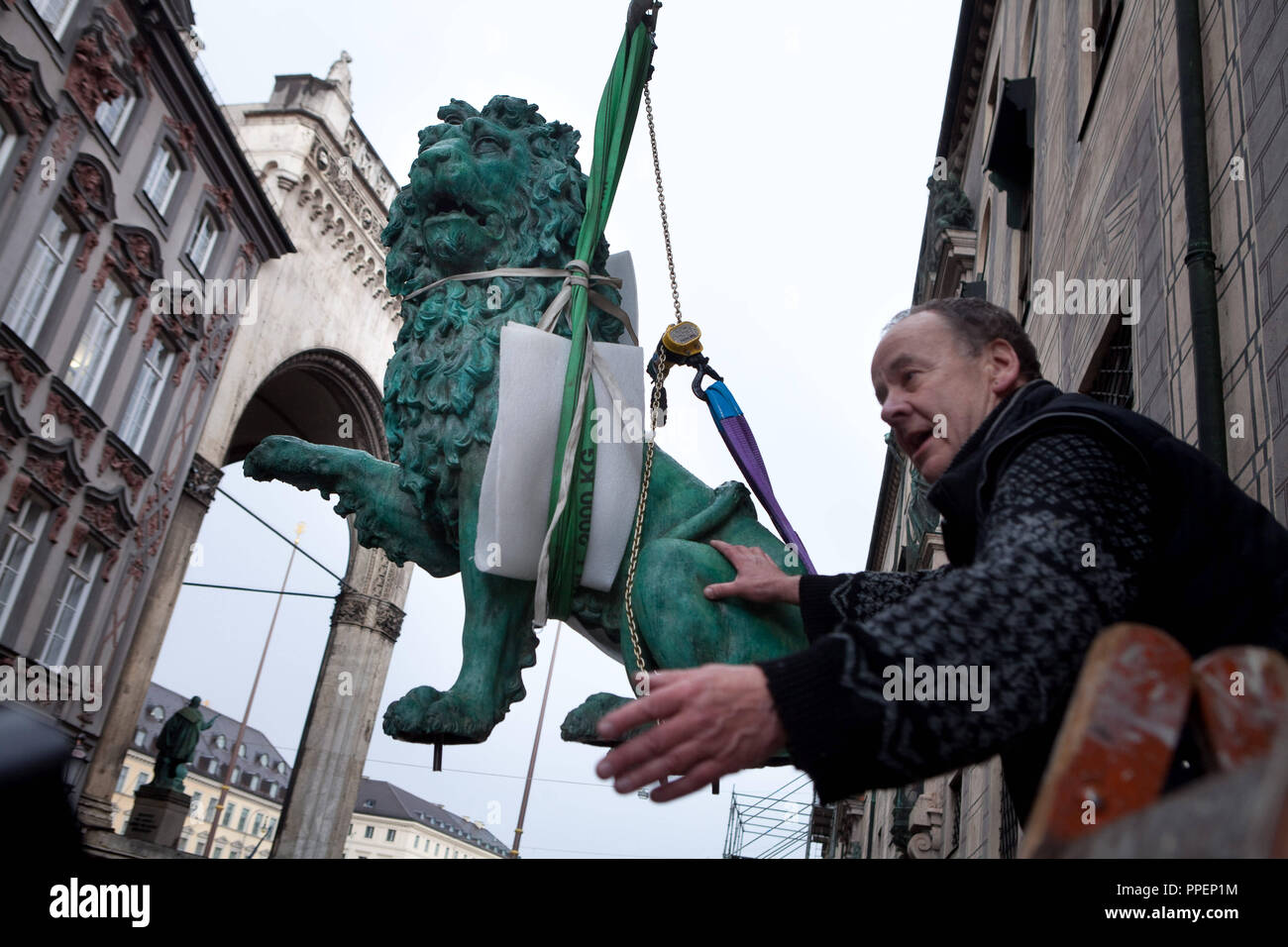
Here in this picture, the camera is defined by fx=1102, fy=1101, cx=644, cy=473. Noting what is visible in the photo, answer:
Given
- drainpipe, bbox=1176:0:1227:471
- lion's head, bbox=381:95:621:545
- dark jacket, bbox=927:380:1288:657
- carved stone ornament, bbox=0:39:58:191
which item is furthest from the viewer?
carved stone ornament, bbox=0:39:58:191

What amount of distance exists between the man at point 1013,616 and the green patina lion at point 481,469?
1.14 meters

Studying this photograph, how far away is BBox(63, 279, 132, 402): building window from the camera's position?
16.7m


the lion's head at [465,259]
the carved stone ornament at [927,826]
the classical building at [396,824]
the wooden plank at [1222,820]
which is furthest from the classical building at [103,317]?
the classical building at [396,824]

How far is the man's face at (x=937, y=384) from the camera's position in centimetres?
193

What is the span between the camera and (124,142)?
687 inches

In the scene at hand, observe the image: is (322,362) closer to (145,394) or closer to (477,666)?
(145,394)

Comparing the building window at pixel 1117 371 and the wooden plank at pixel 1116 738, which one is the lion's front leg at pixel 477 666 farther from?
the building window at pixel 1117 371

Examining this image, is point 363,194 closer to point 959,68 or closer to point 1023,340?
point 959,68

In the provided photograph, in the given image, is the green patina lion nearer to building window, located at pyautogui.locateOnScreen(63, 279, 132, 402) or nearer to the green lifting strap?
the green lifting strap

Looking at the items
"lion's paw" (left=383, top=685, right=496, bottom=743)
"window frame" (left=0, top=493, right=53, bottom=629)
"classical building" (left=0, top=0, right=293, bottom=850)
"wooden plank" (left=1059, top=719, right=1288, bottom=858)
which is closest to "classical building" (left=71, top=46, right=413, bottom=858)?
"classical building" (left=0, top=0, right=293, bottom=850)

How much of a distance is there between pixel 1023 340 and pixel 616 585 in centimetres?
131

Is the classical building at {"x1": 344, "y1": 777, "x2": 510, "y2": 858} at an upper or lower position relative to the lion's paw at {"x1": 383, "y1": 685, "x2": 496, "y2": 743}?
upper

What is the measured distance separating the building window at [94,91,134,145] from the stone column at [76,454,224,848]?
5852mm
